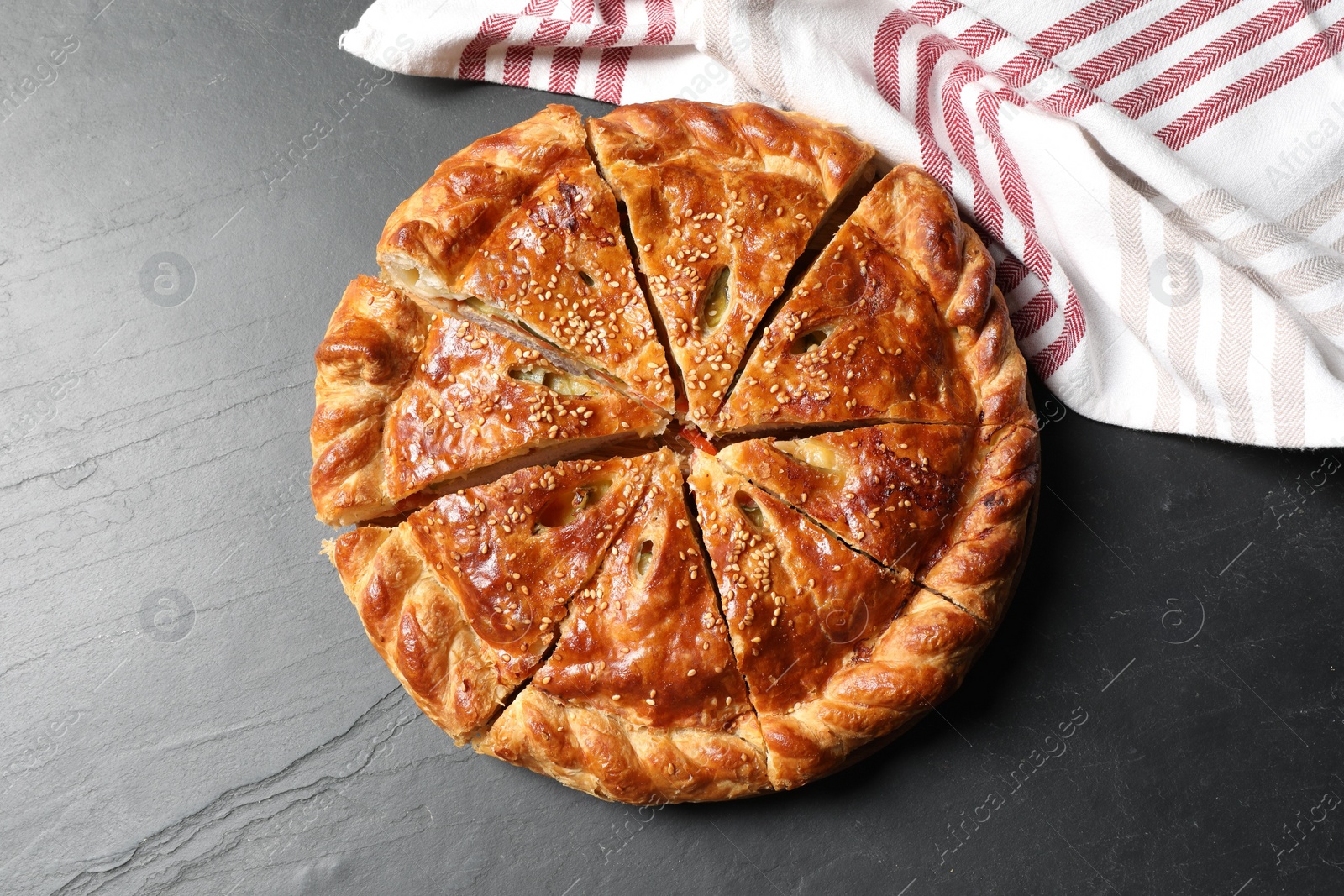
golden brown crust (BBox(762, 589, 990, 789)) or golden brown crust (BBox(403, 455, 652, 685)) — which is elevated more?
golden brown crust (BBox(403, 455, 652, 685))

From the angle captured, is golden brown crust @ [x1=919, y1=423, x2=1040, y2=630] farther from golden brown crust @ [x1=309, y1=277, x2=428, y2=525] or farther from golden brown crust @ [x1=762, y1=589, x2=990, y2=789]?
golden brown crust @ [x1=309, y1=277, x2=428, y2=525]

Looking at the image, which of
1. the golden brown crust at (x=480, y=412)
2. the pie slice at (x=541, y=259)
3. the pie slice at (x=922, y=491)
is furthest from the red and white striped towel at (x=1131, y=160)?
the golden brown crust at (x=480, y=412)

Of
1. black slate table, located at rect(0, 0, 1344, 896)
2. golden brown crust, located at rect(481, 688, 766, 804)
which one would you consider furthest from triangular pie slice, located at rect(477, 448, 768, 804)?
black slate table, located at rect(0, 0, 1344, 896)

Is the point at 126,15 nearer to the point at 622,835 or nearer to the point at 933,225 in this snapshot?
the point at 933,225

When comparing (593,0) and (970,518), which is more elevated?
(593,0)

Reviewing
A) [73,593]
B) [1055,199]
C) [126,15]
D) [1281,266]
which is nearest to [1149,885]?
[1281,266]

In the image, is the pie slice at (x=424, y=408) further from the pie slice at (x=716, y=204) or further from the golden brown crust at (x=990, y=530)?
the golden brown crust at (x=990, y=530)
